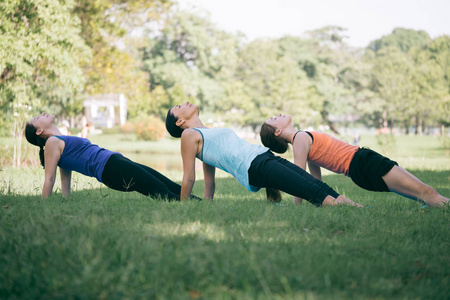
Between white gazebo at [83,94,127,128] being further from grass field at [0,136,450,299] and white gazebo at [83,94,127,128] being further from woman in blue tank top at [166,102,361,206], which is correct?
grass field at [0,136,450,299]

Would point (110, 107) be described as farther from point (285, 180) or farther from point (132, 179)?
point (285, 180)

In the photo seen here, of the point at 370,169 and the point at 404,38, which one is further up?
the point at 404,38

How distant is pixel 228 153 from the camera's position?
195 inches

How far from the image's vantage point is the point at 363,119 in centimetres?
6856

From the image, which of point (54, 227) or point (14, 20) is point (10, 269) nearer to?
point (54, 227)

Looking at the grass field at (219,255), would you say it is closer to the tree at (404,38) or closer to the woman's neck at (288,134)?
the woman's neck at (288,134)

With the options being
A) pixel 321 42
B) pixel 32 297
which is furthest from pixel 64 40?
pixel 321 42

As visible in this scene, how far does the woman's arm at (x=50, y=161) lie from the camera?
507cm

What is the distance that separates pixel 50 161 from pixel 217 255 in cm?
331

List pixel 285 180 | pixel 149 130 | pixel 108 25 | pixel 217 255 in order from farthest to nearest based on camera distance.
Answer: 1. pixel 149 130
2. pixel 108 25
3. pixel 285 180
4. pixel 217 255

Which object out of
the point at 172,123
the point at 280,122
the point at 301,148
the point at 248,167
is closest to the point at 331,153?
the point at 301,148

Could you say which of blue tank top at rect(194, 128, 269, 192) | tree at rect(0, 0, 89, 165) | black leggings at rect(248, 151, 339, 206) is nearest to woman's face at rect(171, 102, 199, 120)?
blue tank top at rect(194, 128, 269, 192)

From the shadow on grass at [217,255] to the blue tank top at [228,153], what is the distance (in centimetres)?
106

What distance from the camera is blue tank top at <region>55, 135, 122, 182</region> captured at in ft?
17.3
